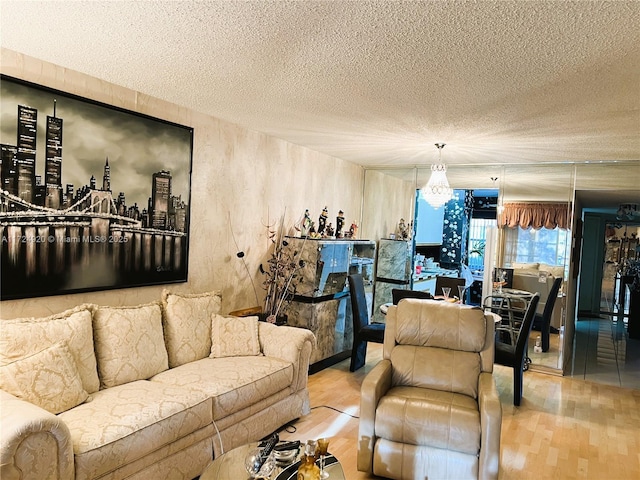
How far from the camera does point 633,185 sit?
5.25 metres

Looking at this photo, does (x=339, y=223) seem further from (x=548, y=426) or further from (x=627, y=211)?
(x=627, y=211)

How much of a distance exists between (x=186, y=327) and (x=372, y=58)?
89.2 inches

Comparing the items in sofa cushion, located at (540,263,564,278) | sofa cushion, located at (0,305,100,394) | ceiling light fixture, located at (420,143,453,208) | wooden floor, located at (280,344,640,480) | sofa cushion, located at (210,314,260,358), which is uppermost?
ceiling light fixture, located at (420,143,453,208)

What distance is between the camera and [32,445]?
6.03ft

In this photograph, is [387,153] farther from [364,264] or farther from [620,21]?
[620,21]

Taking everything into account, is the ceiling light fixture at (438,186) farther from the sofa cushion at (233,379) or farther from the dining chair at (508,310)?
the sofa cushion at (233,379)

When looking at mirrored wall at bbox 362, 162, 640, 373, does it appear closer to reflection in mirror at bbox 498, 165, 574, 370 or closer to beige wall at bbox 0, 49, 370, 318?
reflection in mirror at bbox 498, 165, 574, 370

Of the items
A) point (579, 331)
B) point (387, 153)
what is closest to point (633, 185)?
point (387, 153)

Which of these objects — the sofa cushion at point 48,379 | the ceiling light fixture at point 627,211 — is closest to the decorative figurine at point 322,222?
the sofa cushion at point 48,379

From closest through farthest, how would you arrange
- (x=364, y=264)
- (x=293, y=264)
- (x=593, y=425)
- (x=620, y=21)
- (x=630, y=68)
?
(x=620, y=21) → (x=630, y=68) → (x=593, y=425) → (x=293, y=264) → (x=364, y=264)

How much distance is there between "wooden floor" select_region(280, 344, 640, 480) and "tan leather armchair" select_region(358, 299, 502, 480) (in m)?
0.37

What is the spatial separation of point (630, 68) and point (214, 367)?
308 centimetres

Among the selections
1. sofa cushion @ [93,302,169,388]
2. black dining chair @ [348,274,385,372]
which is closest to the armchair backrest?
black dining chair @ [348,274,385,372]

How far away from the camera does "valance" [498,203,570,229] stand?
5.42 m
